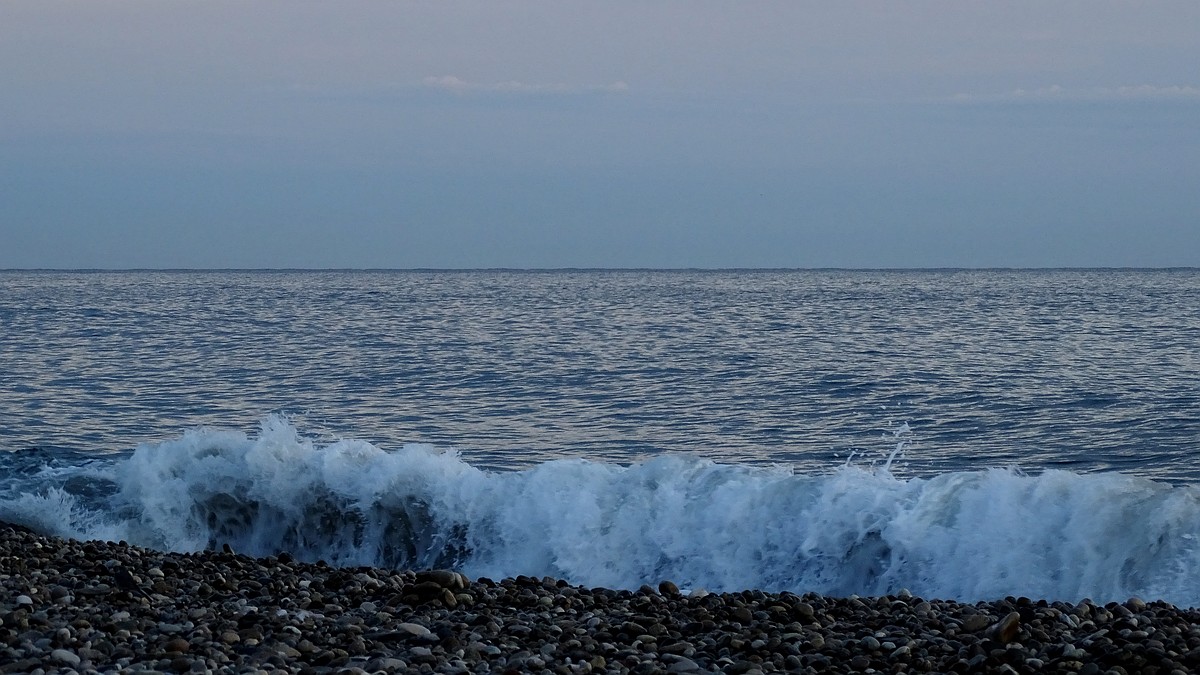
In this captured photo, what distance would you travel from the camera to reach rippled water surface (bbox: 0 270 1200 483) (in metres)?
16.9

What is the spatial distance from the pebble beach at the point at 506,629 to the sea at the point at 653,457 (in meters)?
3.30

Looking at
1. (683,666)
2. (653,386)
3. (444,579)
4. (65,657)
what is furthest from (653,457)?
(65,657)

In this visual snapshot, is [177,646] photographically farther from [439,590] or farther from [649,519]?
[649,519]

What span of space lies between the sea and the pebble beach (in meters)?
3.30

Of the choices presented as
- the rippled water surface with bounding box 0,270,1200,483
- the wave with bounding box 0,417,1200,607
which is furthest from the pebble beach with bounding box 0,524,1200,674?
the rippled water surface with bounding box 0,270,1200,483

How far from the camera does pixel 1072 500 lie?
38.3ft

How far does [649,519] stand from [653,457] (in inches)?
107

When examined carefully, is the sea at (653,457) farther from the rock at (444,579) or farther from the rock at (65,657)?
the rock at (65,657)

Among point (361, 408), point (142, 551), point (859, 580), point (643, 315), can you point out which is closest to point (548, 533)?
point (859, 580)

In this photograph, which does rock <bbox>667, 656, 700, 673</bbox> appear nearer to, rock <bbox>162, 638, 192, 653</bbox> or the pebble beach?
the pebble beach

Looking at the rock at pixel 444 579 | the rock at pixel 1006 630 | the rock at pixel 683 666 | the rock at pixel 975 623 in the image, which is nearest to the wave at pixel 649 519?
the rock at pixel 975 623

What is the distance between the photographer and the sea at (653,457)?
11.5 m

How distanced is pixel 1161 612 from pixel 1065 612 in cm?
71

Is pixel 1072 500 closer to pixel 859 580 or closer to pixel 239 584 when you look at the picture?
pixel 859 580
